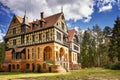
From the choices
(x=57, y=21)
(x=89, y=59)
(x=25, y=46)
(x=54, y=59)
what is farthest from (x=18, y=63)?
(x=89, y=59)

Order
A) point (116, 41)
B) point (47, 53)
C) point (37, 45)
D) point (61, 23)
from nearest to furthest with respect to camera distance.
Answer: point (37, 45), point (47, 53), point (61, 23), point (116, 41)

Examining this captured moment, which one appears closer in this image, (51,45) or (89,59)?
(51,45)

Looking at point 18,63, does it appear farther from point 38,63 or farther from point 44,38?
point 44,38

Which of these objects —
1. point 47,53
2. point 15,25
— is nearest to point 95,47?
point 47,53

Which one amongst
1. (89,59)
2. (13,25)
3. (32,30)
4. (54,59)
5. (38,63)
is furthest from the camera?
(89,59)

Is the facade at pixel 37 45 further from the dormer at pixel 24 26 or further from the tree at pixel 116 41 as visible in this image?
the tree at pixel 116 41

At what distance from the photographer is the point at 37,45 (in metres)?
36.4

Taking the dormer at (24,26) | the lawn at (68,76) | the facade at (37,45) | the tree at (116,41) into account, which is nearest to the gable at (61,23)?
the facade at (37,45)

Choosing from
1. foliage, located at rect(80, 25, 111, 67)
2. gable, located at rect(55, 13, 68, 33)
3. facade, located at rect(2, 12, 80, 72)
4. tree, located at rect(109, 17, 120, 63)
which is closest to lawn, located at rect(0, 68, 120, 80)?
facade, located at rect(2, 12, 80, 72)

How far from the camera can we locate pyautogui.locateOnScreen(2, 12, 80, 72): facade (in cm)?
3409

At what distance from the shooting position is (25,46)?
38656 mm

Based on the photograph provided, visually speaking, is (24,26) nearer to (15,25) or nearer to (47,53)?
(15,25)

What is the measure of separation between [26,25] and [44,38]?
285 inches

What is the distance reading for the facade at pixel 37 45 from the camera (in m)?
34.1
